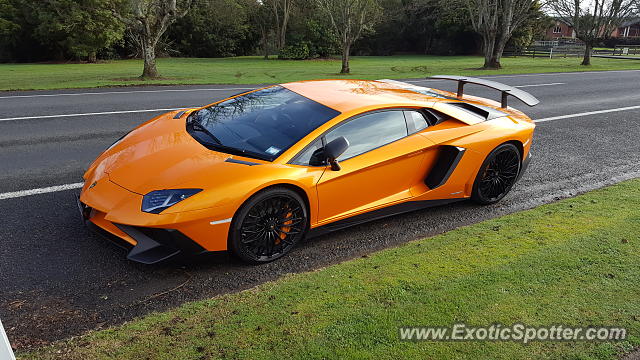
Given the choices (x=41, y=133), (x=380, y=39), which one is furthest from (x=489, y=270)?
(x=380, y=39)

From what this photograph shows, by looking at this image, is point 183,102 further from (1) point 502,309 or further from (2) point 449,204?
(1) point 502,309

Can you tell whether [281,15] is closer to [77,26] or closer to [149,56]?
[77,26]

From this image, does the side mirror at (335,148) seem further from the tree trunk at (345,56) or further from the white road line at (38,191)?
the tree trunk at (345,56)

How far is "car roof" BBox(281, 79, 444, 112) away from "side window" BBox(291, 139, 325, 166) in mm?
492

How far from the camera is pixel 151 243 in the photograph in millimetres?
3490

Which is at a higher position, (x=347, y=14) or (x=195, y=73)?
(x=347, y=14)

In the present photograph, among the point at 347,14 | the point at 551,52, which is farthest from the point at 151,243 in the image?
the point at 551,52

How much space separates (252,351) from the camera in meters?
2.79

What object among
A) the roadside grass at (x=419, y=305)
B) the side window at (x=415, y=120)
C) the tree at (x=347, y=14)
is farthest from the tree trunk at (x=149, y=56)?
the roadside grass at (x=419, y=305)

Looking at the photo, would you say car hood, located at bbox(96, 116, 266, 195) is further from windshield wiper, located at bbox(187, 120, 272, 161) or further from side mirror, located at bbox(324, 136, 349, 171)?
side mirror, located at bbox(324, 136, 349, 171)

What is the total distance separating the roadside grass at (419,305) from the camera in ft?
9.31

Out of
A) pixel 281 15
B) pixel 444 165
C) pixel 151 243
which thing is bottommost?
pixel 151 243

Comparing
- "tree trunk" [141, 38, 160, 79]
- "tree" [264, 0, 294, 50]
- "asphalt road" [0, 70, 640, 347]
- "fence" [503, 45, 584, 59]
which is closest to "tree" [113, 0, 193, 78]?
"tree trunk" [141, 38, 160, 79]

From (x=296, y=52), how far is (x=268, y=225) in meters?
37.4
